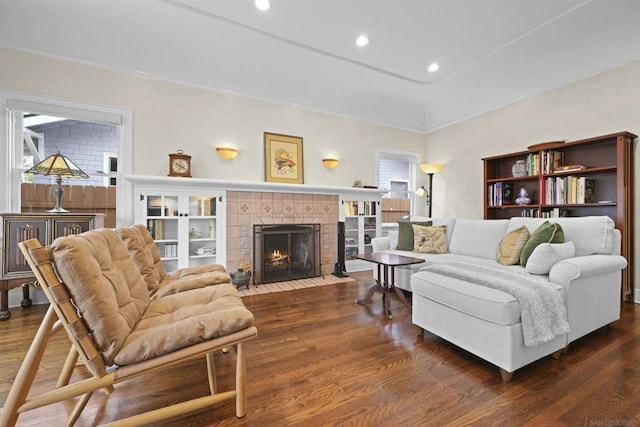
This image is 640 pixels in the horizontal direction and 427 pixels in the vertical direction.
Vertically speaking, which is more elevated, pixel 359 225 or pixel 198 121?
pixel 198 121

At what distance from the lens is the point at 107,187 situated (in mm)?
3314

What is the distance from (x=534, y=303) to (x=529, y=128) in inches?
130

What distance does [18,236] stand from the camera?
99.0 inches

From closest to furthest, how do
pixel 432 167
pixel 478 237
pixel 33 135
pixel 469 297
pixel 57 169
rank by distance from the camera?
pixel 469 297, pixel 57 169, pixel 33 135, pixel 478 237, pixel 432 167

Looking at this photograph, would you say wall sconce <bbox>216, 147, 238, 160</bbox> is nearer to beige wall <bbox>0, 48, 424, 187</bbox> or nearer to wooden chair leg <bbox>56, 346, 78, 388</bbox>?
beige wall <bbox>0, 48, 424, 187</bbox>

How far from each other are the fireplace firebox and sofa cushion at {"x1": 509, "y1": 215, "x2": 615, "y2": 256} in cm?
291

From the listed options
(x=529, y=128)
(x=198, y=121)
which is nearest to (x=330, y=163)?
(x=198, y=121)

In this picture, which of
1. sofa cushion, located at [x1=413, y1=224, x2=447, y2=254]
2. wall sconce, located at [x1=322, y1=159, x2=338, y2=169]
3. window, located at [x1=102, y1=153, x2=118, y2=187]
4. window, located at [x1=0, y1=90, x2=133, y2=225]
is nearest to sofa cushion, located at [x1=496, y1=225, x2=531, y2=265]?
sofa cushion, located at [x1=413, y1=224, x2=447, y2=254]

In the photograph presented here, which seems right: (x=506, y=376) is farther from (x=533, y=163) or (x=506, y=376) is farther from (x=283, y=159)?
(x=283, y=159)

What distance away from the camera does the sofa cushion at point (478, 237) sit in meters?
3.07

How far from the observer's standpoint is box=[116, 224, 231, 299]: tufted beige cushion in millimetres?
1856

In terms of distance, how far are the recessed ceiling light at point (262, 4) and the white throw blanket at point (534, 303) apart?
296 cm

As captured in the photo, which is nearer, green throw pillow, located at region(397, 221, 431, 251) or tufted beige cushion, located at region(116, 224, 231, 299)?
tufted beige cushion, located at region(116, 224, 231, 299)

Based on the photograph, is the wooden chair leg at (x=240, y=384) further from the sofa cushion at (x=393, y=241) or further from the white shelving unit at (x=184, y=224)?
the sofa cushion at (x=393, y=241)
